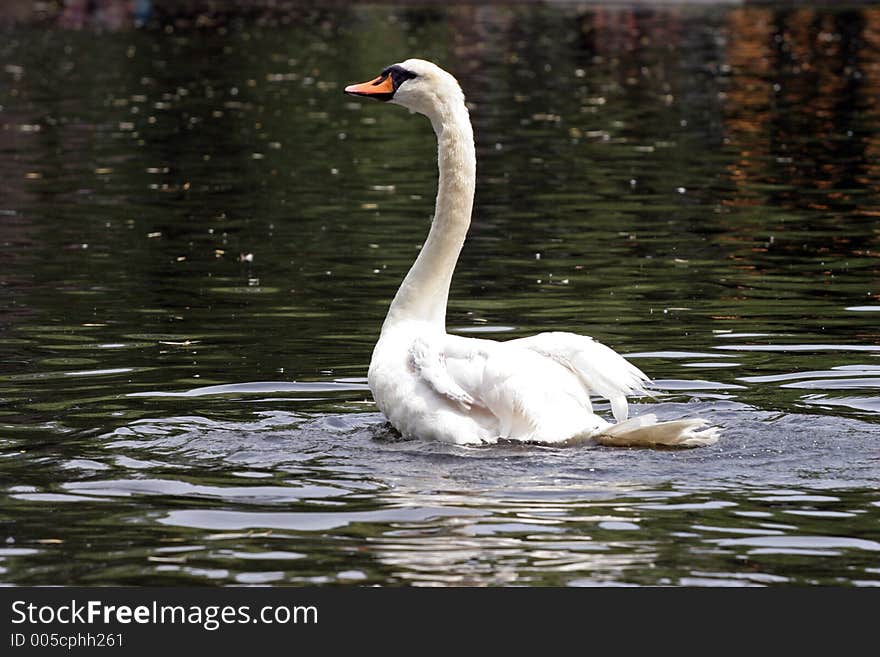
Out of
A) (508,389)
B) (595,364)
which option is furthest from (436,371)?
(595,364)

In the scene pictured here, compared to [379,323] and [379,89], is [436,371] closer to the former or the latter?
[379,89]

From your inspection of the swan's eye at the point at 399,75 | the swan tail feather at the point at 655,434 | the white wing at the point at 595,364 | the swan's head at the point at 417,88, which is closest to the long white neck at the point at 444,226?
the swan's head at the point at 417,88

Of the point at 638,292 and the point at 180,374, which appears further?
the point at 638,292

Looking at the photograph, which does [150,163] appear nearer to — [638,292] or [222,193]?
[222,193]

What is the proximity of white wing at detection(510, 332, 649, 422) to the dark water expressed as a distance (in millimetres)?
467

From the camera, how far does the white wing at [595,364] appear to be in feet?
32.3

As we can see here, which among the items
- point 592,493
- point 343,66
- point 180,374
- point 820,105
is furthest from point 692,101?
point 592,493

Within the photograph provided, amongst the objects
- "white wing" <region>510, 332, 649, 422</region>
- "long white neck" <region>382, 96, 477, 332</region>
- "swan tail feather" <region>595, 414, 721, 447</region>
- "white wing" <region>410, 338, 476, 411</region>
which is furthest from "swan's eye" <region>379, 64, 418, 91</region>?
"swan tail feather" <region>595, 414, 721, 447</region>

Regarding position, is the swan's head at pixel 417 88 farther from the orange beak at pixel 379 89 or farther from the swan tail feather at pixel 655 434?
the swan tail feather at pixel 655 434

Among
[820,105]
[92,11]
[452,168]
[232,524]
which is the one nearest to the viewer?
[232,524]

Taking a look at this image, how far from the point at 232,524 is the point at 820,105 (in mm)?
28212

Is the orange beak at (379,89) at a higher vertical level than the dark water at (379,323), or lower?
higher

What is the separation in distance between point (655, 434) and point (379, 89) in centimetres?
311

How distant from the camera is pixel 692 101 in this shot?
120ft
